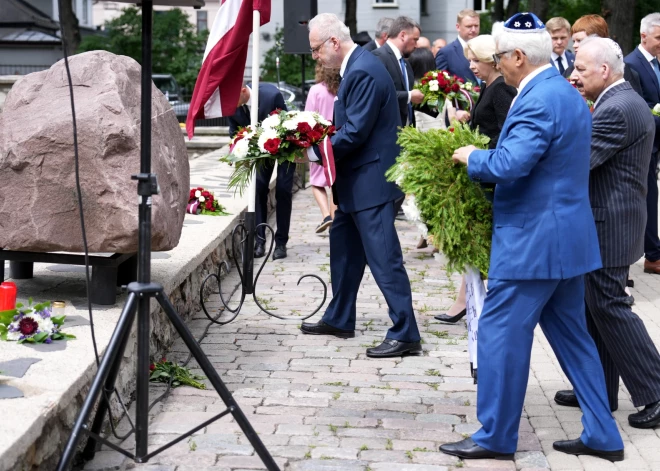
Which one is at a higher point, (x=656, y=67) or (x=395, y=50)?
(x=395, y=50)

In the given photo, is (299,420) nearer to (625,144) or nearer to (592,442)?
(592,442)

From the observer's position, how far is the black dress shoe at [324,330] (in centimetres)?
700

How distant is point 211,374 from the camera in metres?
4.05

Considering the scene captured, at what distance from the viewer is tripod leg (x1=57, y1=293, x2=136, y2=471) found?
3658 millimetres

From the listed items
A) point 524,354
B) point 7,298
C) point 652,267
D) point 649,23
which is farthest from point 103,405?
point 649,23

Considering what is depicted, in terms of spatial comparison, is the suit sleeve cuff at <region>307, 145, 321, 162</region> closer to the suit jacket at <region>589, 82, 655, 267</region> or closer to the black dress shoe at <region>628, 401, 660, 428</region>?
the suit jacket at <region>589, 82, 655, 267</region>

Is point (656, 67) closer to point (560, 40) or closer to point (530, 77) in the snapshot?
point (560, 40)

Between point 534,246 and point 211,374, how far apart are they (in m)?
1.53

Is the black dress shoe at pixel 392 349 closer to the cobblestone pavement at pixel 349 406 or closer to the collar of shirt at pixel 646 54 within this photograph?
the cobblestone pavement at pixel 349 406

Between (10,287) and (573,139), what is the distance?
2.95 meters

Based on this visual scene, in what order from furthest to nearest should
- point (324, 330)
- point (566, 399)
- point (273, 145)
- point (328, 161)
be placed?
point (324, 330) < point (273, 145) < point (328, 161) < point (566, 399)

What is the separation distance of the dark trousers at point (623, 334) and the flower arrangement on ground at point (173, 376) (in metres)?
2.24

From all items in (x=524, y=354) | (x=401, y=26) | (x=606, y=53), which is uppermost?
(x=401, y=26)

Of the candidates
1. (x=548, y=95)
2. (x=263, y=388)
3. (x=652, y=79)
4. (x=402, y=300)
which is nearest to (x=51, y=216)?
(x=263, y=388)
